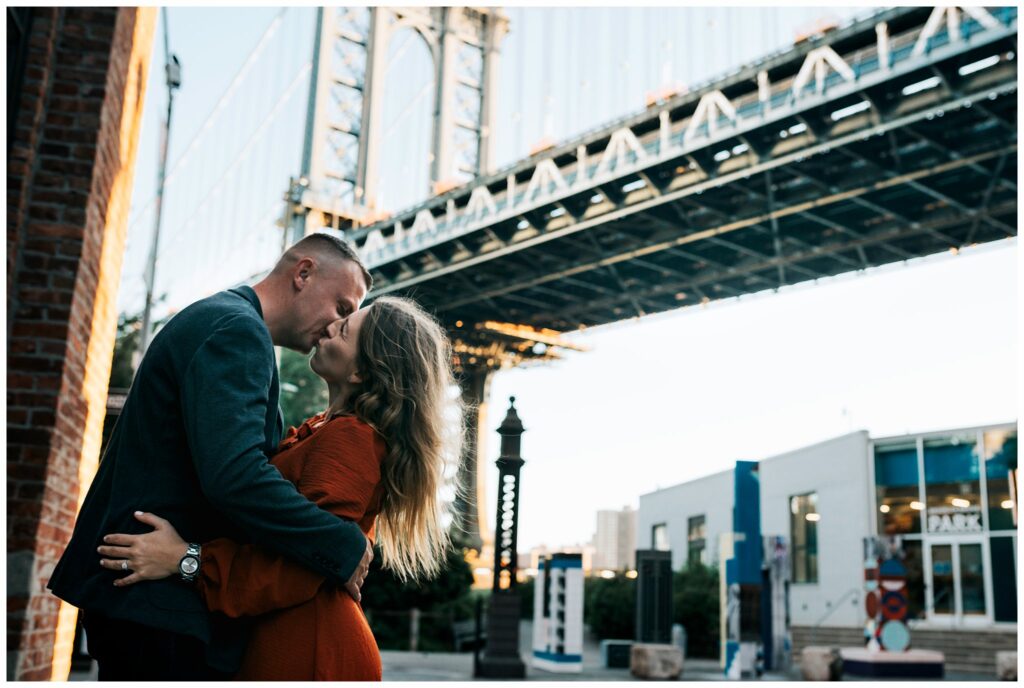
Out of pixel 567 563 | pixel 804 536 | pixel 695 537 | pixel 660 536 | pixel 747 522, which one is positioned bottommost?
pixel 567 563

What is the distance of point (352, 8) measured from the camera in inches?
1726

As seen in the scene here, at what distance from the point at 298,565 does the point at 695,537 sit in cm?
3571

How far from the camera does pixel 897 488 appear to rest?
89.7ft

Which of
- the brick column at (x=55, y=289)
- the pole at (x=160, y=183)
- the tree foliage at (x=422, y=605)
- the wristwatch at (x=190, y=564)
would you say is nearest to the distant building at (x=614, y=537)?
the tree foliage at (x=422, y=605)

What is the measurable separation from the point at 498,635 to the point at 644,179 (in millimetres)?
15757

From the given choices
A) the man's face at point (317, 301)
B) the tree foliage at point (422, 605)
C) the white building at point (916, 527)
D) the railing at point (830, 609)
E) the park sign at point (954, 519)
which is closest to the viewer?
the man's face at point (317, 301)

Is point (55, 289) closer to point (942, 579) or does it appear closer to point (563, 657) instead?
point (563, 657)

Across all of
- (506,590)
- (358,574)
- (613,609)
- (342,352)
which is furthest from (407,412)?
Result: (613,609)

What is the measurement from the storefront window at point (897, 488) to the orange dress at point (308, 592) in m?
27.0

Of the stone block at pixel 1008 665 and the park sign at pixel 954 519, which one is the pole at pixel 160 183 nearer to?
the stone block at pixel 1008 665

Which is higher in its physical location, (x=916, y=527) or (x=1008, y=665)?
(x=916, y=527)

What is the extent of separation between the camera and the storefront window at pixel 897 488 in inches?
1059

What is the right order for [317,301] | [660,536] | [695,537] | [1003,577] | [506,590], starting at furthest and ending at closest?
[660,536], [695,537], [1003,577], [506,590], [317,301]

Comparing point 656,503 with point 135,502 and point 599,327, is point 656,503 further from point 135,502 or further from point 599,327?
point 135,502
